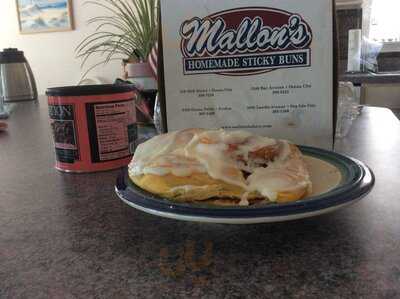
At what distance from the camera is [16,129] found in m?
1.13

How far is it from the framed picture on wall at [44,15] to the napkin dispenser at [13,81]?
151 centimetres

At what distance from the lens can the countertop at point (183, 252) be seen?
1.00ft

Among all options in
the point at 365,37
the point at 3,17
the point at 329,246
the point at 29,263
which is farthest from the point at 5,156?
the point at 3,17

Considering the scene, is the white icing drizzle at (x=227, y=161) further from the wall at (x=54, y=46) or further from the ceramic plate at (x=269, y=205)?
the wall at (x=54, y=46)

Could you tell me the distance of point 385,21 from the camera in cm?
303

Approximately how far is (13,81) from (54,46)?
1.66 meters

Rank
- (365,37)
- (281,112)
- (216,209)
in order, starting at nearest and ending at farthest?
1. (216,209)
2. (281,112)
3. (365,37)

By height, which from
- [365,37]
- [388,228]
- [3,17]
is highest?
→ [3,17]

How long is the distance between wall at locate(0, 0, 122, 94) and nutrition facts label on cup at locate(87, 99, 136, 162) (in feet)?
9.36

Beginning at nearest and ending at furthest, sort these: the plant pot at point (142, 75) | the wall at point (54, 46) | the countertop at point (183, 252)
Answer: the countertop at point (183, 252) → the plant pot at point (142, 75) → the wall at point (54, 46)

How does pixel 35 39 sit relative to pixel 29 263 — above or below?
above

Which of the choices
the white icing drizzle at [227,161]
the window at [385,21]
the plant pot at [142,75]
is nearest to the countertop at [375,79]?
the window at [385,21]

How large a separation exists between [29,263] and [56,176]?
29 centimetres

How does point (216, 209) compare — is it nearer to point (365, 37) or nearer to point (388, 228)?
point (388, 228)
